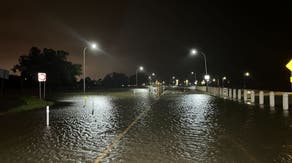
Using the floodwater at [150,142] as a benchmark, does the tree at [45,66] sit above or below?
above

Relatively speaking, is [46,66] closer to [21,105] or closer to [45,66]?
[45,66]

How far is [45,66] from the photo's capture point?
75375 millimetres

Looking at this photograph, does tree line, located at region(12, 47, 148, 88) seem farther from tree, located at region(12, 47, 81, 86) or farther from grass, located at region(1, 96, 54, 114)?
grass, located at region(1, 96, 54, 114)

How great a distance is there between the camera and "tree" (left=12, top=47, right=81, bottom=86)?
75.2 m

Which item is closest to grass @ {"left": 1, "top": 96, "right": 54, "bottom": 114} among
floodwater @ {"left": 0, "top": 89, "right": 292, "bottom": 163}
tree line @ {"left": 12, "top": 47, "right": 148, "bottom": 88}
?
floodwater @ {"left": 0, "top": 89, "right": 292, "bottom": 163}

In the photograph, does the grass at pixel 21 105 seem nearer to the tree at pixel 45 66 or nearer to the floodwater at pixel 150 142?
the floodwater at pixel 150 142

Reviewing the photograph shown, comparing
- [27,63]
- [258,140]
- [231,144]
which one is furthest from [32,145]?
[27,63]

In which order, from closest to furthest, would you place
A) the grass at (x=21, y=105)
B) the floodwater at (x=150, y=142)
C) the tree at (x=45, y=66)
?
the floodwater at (x=150, y=142), the grass at (x=21, y=105), the tree at (x=45, y=66)

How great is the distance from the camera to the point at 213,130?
40.9ft

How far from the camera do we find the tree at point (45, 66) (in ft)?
247

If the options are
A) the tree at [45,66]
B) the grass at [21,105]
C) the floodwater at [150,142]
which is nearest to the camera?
the floodwater at [150,142]

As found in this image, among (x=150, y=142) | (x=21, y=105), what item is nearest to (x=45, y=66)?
(x=21, y=105)

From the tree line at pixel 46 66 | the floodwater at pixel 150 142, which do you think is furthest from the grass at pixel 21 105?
the tree line at pixel 46 66

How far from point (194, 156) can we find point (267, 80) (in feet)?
289
